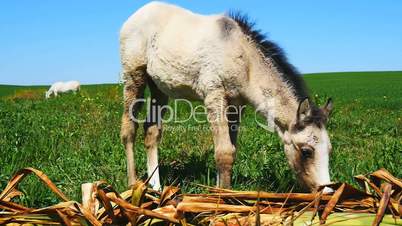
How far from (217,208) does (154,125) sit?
5.58 metres

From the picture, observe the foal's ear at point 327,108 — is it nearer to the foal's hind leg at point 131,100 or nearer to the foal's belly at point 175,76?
the foal's belly at point 175,76

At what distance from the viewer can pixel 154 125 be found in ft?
22.5

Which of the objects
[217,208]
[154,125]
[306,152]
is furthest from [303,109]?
[217,208]

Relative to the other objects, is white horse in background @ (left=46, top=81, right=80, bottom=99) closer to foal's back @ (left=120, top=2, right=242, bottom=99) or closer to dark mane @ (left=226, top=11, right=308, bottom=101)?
foal's back @ (left=120, top=2, right=242, bottom=99)

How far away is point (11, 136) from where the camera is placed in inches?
285

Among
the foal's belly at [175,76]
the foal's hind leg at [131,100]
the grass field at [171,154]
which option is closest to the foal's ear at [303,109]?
the grass field at [171,154]

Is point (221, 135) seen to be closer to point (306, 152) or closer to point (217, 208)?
point (306, 152)

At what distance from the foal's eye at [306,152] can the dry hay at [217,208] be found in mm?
3257

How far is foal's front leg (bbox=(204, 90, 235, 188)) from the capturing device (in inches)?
203

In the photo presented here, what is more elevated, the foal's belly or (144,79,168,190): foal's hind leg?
the foal's belly

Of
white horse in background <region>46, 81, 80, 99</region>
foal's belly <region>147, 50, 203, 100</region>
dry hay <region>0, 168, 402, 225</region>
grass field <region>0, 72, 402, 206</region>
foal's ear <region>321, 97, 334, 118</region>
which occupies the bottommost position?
grass field <region>0, 72, 402, 206</region>

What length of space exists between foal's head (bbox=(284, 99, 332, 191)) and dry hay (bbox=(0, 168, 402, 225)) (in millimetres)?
3169

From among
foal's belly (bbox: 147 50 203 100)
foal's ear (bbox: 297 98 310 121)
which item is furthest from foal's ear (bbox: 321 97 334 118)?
foal's belly (bbox: 147 50 203 100)

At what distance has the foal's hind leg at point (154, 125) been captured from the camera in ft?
21.4
